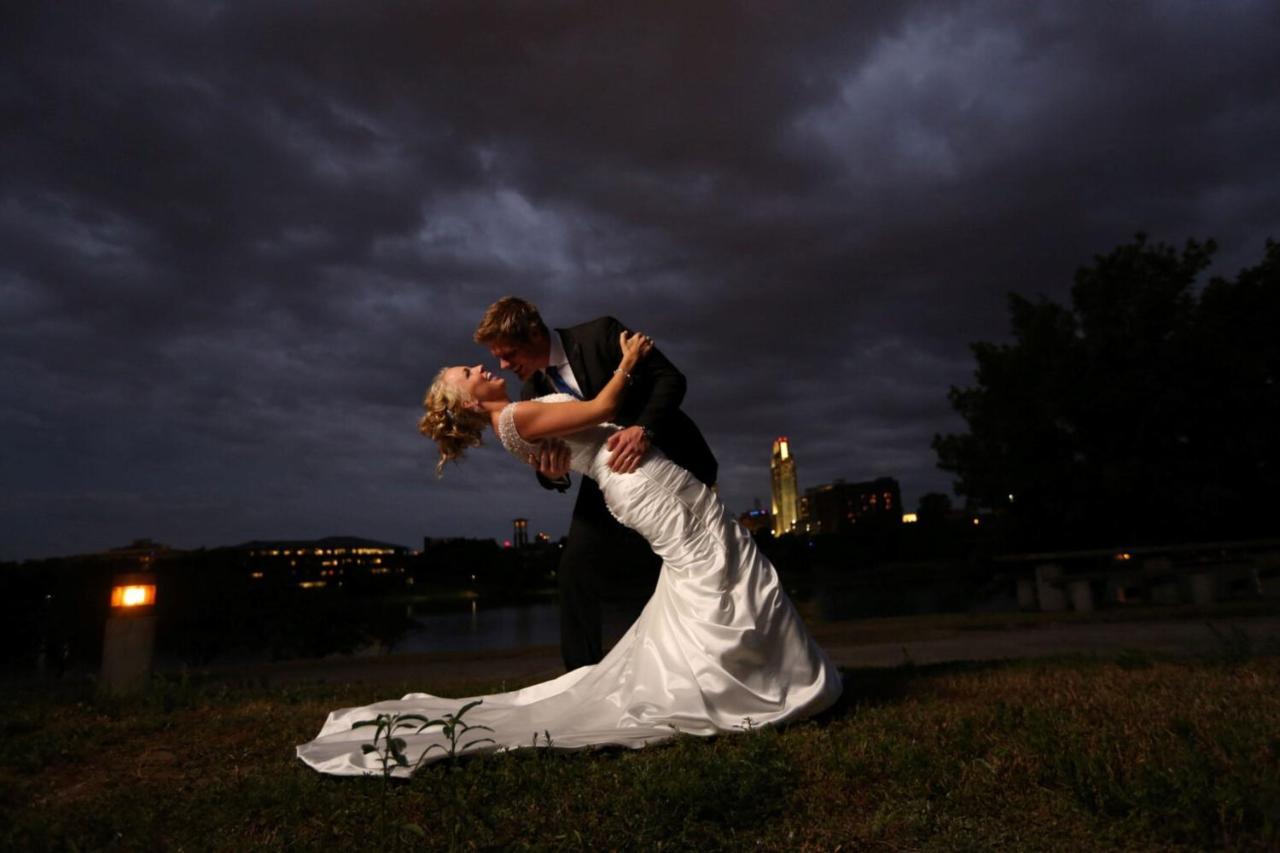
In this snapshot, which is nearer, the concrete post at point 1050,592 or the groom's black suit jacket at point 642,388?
the groom's black suit jacket at point 642,388

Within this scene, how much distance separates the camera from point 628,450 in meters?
3.59

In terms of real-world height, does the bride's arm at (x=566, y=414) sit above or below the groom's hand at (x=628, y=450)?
above

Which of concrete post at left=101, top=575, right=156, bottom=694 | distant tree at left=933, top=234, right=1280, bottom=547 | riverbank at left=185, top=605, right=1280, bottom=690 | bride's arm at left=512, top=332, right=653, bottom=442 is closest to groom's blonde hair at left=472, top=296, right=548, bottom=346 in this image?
bride's arm at left=512, top=332, right=653, bottom=442

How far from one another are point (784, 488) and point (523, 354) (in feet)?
436

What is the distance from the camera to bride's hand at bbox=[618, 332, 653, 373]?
370 centimetres

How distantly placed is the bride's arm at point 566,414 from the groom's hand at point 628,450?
0.44ft

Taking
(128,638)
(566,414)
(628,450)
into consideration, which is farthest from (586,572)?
(128,638)

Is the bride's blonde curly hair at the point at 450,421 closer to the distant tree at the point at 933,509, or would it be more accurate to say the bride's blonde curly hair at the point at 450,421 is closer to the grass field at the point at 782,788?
the grass field at the point at 782,788

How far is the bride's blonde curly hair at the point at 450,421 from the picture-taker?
3.77 meters

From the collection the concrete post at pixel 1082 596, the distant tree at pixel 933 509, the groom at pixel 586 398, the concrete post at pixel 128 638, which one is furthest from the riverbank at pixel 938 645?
Result: the distant tree at pixel 933 509

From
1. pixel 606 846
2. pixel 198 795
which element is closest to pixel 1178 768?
pixel 606 846

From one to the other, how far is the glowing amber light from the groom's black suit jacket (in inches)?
138

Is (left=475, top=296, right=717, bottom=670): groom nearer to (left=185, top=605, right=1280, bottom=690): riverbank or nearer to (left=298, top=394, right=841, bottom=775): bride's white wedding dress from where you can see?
(left=298, top=394, right=841, bottom=775): bride's white wedding dress

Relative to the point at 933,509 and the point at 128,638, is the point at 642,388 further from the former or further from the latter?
the point at 933,509
